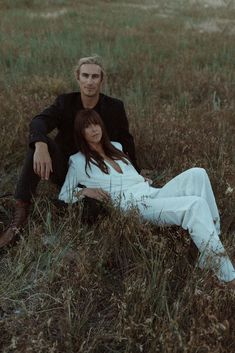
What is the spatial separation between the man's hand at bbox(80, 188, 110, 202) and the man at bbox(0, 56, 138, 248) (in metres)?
0.02

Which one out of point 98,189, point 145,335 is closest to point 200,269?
point 145,335

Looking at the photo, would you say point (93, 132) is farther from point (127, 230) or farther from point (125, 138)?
point (127, 230)

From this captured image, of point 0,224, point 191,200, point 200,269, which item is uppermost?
point 191,200

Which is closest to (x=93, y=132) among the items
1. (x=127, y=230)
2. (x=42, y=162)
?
(x=42, y=162)

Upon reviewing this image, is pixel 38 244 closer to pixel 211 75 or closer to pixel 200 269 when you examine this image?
pixel 200 269

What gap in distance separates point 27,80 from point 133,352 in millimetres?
5222

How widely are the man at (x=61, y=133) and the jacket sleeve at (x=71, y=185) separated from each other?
68mm

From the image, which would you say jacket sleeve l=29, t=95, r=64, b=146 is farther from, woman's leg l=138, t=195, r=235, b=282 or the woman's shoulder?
woman's leg l=138, t=195, r=235, b=282

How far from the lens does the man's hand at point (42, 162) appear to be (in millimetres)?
3303

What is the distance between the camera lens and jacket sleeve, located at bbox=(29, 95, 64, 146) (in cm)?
344

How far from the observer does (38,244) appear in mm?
3010

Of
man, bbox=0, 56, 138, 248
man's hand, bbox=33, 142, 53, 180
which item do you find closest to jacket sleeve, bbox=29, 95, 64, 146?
man, bbox=0, 56, 138, 248

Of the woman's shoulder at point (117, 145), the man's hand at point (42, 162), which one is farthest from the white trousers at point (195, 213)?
the man's hand at point (42, 162)

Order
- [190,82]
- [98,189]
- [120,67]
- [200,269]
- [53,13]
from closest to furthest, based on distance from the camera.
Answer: [200,269] → [98,189] → [190,82] → [120,67] → [53,13]
